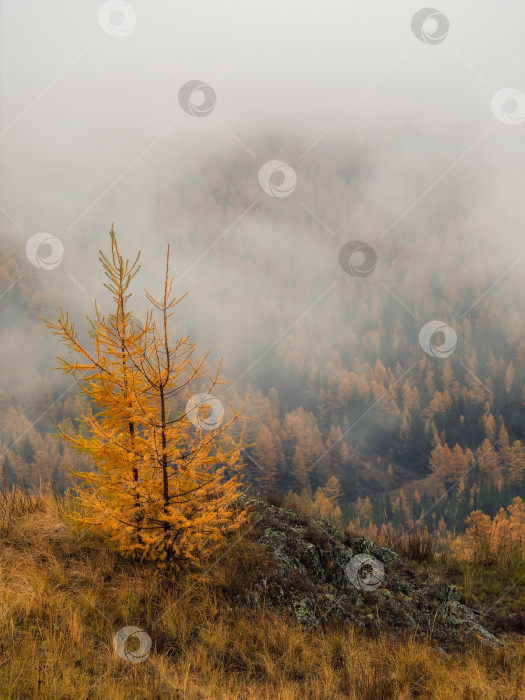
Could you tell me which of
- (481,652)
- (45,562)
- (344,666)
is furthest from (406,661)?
(45,562)

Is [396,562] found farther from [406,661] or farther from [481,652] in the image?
[406,661]

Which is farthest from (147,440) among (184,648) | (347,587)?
(347,587)

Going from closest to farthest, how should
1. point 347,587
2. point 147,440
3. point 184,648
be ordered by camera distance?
point 184,648 → point 147,440 → point 347,587

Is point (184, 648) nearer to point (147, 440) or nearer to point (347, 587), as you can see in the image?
point (147, 440)

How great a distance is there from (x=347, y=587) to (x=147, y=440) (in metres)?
4.08

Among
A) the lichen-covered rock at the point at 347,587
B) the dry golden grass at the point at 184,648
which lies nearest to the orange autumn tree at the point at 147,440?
the dry golden grass at the point at 184,648

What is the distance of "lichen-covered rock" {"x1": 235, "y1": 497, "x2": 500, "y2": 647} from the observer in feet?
19.8

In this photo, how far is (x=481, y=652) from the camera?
555cm

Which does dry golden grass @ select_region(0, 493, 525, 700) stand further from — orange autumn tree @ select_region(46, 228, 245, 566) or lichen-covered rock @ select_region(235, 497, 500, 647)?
orange autumn tree @ select_region(46, 228, 245, 566)

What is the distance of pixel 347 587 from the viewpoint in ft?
22.5

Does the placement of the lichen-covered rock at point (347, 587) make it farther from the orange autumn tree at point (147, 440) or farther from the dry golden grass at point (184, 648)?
the orange autumn tree at point (147, 440)

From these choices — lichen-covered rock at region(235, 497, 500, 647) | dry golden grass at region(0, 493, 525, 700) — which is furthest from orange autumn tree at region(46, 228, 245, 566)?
lichen-covered rock at region(235, 497, 500, 647)

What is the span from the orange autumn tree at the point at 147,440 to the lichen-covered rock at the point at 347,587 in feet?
3.88

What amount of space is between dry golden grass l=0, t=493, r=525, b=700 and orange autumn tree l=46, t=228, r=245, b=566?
23.4 inches
